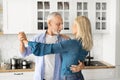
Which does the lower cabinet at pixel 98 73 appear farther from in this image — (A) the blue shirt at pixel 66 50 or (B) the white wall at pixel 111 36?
(A) the blue shirt at pixel 66 50

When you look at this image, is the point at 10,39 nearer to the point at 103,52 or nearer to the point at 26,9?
the point at 26,9

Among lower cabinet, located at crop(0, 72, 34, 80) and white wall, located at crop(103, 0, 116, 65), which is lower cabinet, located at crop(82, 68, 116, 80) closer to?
white wall, located at crop(103, 0, 116, 65)

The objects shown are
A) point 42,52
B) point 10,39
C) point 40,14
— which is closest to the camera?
point 42,52

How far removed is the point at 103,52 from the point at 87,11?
2.72 feet

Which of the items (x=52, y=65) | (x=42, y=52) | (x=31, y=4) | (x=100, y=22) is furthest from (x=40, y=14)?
(x=42, y=52)

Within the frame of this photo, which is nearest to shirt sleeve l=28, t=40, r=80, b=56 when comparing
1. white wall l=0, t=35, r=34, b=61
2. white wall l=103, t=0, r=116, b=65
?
white wall l=103, t=0, r=116, b=65

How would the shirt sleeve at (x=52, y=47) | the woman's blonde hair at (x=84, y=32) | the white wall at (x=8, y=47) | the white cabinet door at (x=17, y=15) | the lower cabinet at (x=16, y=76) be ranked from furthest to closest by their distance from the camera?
the white wall at (x=8, y=47), the white cabinet door at (x=17, y=15), the lower cabinet at (x=16, y=76), the woman's blonde hair at (x=84, y=32), the shirt sleeve at (x=52, y=47)

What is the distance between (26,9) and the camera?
10.8 ft

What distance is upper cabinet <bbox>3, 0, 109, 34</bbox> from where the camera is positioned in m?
3.26

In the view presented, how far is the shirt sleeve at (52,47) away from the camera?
169 centimetres

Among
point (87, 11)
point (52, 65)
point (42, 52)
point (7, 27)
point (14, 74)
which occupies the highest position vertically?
point (87, 11)

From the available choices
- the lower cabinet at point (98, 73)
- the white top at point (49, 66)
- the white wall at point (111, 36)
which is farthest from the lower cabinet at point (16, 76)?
the white wall at point (111, 36)

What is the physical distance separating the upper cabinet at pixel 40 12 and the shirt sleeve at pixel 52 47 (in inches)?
61.3

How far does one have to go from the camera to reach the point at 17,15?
3.27 meters
